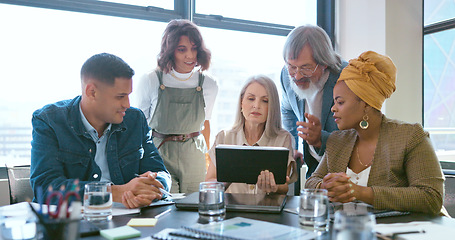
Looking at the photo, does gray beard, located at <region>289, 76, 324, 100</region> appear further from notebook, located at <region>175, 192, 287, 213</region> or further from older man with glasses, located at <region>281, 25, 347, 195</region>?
notebook, located at <region>175, 192, 287, 213</region>

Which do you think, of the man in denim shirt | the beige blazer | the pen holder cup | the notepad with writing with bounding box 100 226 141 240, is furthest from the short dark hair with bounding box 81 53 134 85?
the pen holder cup

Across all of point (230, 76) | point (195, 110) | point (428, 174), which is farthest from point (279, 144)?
point (230, 76)

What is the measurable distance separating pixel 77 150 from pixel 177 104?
98 centimetres

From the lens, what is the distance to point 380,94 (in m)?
1.88

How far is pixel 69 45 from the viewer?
3.21 meters

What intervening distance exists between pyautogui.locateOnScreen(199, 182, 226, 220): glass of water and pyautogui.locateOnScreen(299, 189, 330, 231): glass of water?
27 cm

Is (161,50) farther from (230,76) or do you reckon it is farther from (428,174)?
(428,174)

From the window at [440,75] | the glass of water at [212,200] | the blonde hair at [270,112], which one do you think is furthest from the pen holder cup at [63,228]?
the window at [440,75]

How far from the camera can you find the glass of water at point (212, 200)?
1.34m

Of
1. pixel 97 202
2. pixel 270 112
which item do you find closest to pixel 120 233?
pixel 97 202

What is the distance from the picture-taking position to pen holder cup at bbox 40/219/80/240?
0.86m

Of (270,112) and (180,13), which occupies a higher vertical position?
(180,13)

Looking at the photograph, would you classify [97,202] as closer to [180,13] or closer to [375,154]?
[375,154]

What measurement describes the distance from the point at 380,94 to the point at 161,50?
1.44m
